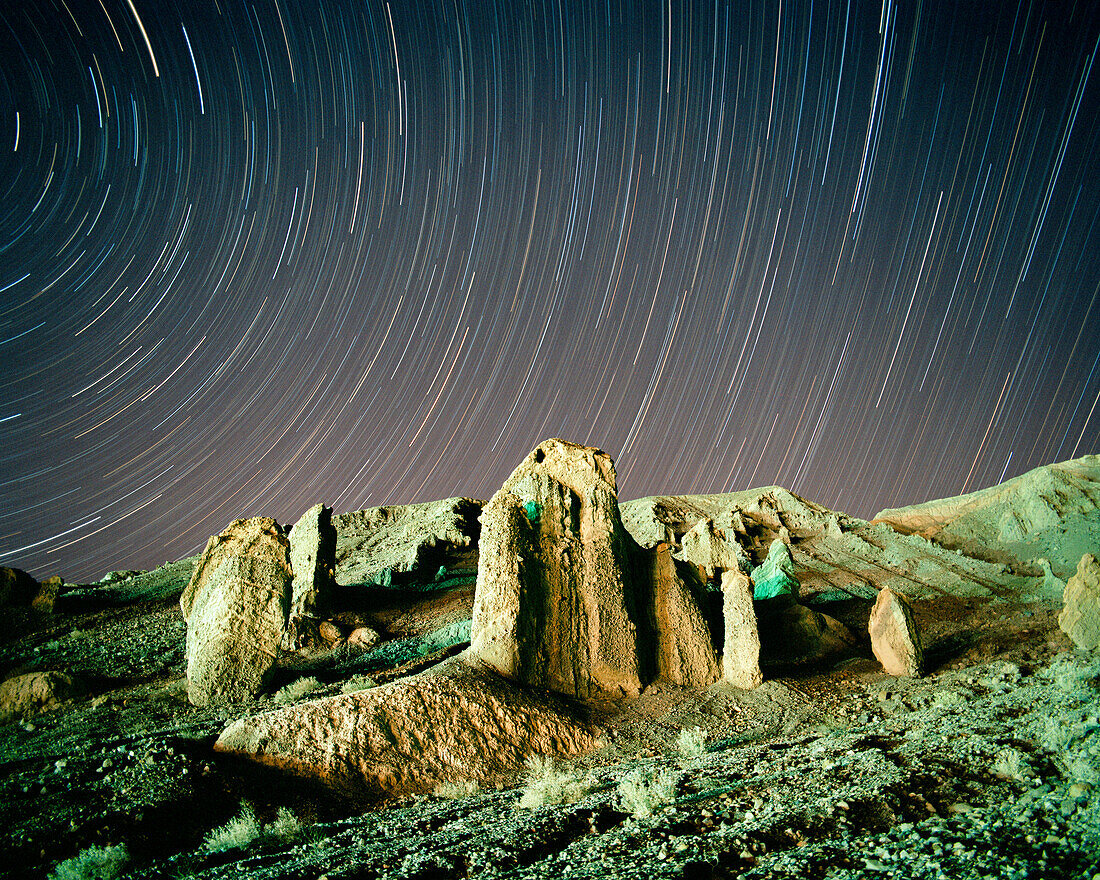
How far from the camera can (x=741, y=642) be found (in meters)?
13.0

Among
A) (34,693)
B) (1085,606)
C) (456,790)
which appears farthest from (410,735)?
(1085,606)

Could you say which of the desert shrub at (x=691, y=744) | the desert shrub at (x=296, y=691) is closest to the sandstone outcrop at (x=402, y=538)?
the desert shrub at (x=296, y=691)

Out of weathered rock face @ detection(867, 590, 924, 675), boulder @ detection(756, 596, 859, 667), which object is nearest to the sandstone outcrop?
boulder @ detection(756, 596, 859, 667)

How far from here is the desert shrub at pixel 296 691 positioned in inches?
474

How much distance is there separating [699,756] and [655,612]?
16.6 feet

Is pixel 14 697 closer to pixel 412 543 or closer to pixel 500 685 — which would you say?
pixel 500 685

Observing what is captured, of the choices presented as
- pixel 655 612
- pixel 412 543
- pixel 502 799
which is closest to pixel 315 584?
pixel 412 543

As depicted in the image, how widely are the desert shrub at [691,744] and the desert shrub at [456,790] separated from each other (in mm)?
3795

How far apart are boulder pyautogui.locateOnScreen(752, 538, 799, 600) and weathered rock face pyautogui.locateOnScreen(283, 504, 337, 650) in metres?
17.2

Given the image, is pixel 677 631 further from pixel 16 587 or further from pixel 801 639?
pixel 16 587

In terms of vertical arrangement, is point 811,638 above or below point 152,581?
below

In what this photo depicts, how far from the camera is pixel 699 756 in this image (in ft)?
29.0

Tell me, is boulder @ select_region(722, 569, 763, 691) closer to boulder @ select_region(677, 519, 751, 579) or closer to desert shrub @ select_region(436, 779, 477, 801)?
desert shrub @ select_region(436, 779, 477, 801)

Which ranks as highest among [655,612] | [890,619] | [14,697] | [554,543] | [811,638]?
[554,543]
